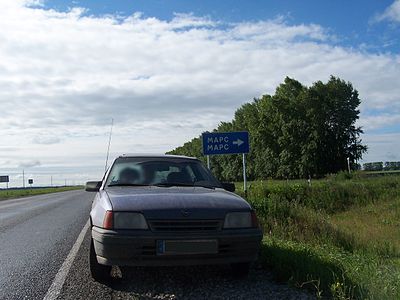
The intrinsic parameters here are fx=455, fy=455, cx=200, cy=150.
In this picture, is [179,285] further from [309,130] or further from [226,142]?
[309,130]

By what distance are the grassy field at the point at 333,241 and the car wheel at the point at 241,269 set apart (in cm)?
38

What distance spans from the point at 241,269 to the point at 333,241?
560cm

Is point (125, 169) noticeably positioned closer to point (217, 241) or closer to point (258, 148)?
point (217, 241)

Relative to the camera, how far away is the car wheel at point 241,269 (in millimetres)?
5496

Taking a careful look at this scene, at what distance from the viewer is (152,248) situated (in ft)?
15.9

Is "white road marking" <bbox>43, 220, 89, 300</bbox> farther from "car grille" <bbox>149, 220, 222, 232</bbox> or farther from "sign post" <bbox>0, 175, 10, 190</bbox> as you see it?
"sign post" <bbox>0, 175, 10, 190</bbox>

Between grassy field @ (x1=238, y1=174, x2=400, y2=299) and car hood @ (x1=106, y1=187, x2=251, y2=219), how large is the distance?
1.12 m

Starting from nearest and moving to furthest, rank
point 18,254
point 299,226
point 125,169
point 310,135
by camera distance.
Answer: point 125,169
point 18,254
point 299,226
point 310,135

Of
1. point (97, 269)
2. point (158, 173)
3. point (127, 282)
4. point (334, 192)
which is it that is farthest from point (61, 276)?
point (334, 192)

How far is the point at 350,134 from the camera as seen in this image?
216 feet

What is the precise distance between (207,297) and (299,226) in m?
6.67

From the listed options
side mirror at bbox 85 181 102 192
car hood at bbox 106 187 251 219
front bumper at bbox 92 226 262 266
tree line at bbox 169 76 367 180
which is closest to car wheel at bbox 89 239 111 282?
front bumper at bbox 92 226 262 266

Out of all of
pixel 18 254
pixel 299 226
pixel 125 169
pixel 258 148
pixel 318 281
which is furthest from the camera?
pixel 258 148

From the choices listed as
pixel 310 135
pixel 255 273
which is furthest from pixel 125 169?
pixel 310 135
